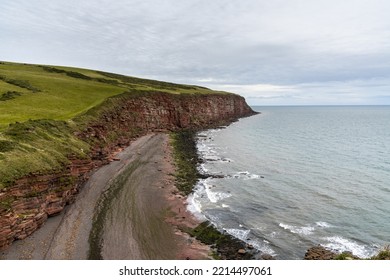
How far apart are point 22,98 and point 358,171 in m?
65.9

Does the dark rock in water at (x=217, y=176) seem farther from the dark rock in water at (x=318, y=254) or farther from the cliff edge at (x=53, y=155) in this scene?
the dark rock in water at (x=318, y=254)

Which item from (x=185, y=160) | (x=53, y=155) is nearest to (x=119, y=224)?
(x=53, y=155)

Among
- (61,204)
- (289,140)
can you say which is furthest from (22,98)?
(289,140)

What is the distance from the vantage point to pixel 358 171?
54.8 meters

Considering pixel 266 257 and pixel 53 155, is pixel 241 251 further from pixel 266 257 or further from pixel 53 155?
pixel 53 155


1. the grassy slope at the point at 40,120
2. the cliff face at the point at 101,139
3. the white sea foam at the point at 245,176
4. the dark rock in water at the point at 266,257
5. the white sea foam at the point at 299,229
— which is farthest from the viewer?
the white sea foam at the point at 245,176

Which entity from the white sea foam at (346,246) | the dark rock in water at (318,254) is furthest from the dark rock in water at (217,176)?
the dark rock in water at (318,254)

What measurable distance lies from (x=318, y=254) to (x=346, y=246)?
16.1 ft

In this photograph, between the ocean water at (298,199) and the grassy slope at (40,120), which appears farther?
the grassy slope at (40,120)

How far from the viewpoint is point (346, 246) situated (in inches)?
1099

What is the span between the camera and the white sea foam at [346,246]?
87.3ft

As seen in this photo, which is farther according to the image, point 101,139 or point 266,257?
point 101,139

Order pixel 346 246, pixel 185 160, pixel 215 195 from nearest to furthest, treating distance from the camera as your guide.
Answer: pixel 346 246, pixel 215 195, pixel 185 160

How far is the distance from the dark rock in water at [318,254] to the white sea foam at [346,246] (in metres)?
2.04
